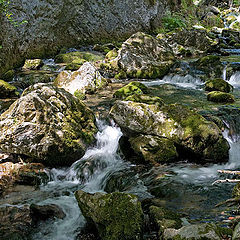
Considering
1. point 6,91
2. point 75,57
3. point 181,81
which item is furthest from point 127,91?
point 75,57

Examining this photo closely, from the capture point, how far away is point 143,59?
12203mm

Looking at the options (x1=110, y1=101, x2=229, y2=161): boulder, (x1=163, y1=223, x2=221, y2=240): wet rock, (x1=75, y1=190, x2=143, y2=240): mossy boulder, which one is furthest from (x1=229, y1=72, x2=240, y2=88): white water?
A: (x1=163, y1=223, x2=221, y2=240): wet rock

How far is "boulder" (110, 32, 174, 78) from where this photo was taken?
473 inches

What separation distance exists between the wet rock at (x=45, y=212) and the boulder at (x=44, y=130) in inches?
49.3

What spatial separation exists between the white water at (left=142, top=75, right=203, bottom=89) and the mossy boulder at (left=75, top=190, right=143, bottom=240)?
804 cm

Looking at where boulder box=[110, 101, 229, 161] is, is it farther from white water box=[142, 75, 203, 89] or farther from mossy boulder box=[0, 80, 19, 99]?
white water box=[142, 75, 203, 89]

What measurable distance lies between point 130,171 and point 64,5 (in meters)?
15.0

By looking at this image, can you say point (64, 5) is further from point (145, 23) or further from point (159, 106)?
point (159, 106)

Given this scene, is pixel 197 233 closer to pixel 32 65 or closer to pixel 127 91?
pixel 127 91

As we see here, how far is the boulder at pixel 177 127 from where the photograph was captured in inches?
206

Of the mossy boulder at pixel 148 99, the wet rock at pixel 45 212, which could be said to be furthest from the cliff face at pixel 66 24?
the wet rock at pixel 45 212

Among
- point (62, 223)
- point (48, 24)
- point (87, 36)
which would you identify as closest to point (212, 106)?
point (62, 223)

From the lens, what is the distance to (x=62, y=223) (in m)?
3.88

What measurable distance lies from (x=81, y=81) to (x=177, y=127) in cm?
538
